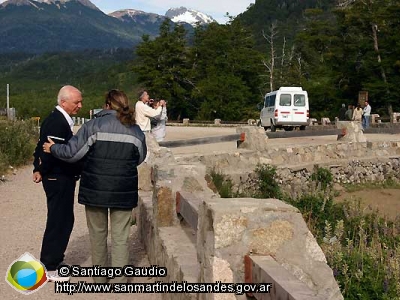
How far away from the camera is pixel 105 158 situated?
5555 millimetres

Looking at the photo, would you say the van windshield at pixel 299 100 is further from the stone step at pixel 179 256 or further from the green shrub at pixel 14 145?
the stone step at pixel 179 256

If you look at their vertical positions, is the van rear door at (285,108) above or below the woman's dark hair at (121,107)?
below

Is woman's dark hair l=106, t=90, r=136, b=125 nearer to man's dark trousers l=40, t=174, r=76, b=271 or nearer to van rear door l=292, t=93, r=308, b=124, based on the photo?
man's dark trousers l=40, t=174, r=76, b=271

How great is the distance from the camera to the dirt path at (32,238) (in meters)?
6.00

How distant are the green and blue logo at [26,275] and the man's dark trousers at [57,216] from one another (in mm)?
145

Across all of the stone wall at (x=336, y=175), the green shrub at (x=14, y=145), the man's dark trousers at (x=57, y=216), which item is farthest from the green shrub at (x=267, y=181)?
the man's dark trousers at (x=57, y=216)

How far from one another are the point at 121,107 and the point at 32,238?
3354 mm

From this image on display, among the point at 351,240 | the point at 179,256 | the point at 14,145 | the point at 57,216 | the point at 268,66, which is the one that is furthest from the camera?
the point at 268,66

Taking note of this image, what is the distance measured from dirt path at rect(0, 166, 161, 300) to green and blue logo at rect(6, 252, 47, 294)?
68 mm

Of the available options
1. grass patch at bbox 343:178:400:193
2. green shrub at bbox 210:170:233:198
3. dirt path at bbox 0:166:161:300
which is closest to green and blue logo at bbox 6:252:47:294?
A: dirt path at bbox 0:166:161:300

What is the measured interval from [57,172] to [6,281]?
1295 millimetres

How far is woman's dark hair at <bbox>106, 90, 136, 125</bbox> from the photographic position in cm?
565

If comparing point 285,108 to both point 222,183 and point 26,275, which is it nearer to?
point 222,183

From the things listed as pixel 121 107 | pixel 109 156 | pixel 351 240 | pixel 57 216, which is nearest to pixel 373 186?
pixel 351 240
